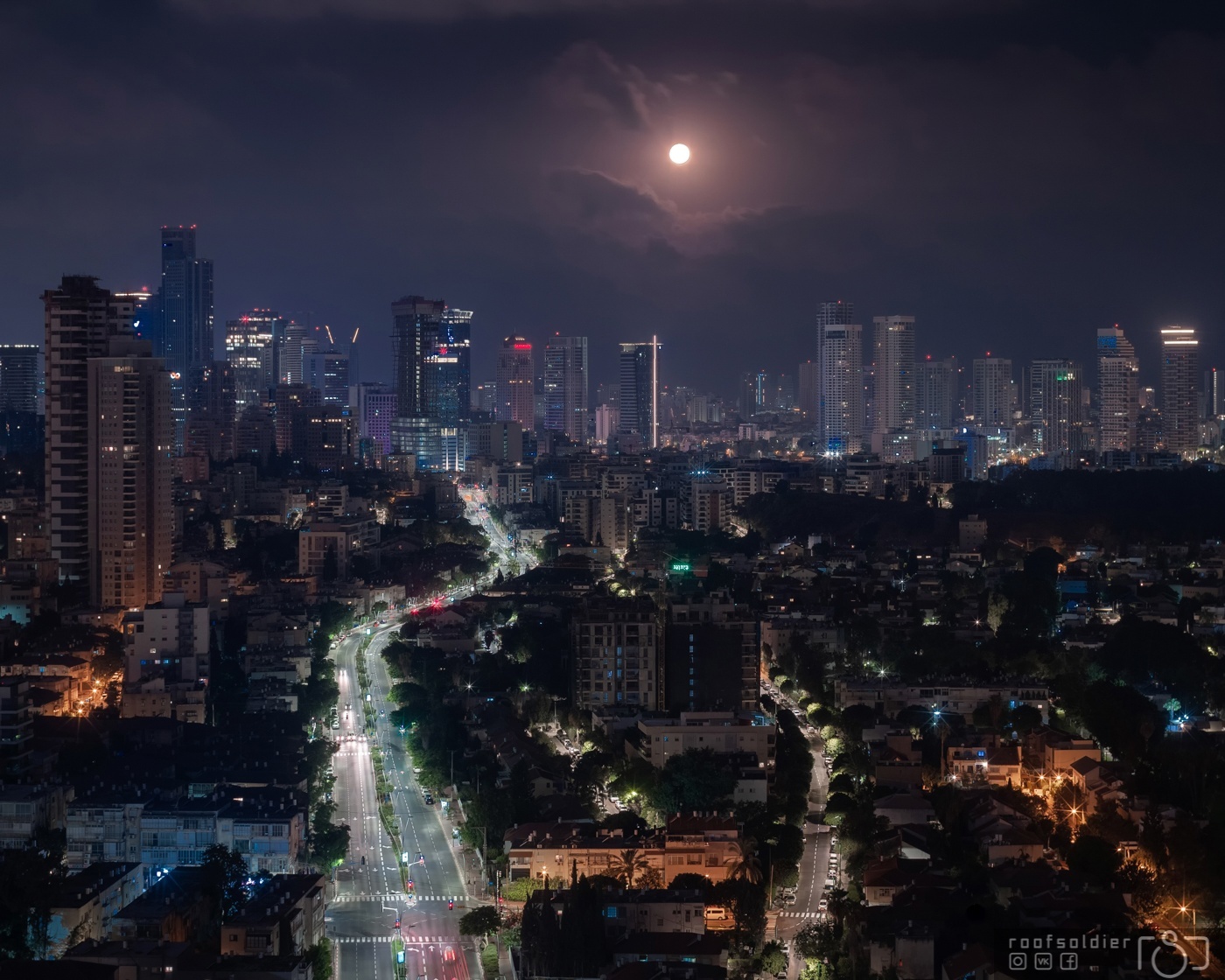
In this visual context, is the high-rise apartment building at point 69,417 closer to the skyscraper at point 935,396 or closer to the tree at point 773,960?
the tree at point 773,960

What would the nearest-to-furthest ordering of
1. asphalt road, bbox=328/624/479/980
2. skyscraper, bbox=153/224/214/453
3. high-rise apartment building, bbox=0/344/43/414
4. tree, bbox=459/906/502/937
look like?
asphalt road, bbox=328/624/479/980 → tree, bbox=459/906/502/937 → high-rise apartment building, bbox=0/344/43/414 → skyscraper, bbox=153/224/214/453

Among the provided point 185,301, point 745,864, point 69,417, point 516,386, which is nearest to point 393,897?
point 745,864

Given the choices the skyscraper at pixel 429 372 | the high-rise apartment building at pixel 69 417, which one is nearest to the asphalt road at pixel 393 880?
the high-rise apartment building at pixel 69 417

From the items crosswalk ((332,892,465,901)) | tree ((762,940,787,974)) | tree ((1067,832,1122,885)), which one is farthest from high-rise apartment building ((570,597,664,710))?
tree ((762,940,787,974))

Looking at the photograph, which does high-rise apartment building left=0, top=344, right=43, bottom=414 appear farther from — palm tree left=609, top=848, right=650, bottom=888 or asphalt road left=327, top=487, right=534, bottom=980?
palm tree left=609, top=848, right=650, bottom=888

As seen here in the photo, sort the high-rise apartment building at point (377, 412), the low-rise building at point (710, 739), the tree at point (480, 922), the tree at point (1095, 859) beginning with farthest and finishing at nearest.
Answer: the high-rise apartment building at point (377, 412) < the low-rise building at point (710, 739) < the tree at point (1095, 859) < the tree at point (480, 922)

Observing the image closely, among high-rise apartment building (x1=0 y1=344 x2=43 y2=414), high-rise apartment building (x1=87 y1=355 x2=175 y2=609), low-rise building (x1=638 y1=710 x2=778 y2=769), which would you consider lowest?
low-rise building (x1=638 y1=710 x2=778 y2=769)
